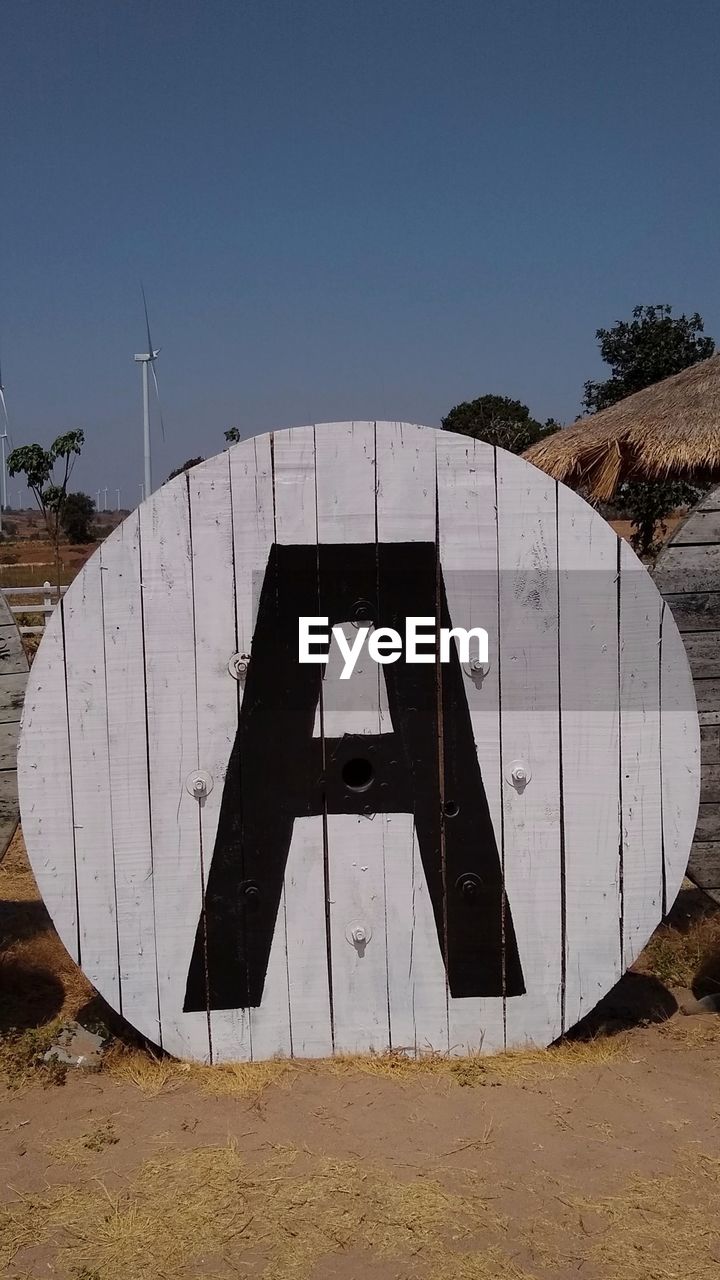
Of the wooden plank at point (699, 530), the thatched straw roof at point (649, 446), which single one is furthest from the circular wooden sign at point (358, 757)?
the thatched straw roof at point (649, 446)

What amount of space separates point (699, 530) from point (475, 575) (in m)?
0.93

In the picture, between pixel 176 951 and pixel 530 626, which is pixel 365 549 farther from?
pixel 176 951

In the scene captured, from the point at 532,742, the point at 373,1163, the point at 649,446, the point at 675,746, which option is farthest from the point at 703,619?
the point at 649,446

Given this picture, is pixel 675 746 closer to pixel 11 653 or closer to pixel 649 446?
pixel 11 653

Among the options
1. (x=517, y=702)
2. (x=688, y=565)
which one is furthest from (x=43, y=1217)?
(x=688, y=565)

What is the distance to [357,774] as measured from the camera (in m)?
3.34

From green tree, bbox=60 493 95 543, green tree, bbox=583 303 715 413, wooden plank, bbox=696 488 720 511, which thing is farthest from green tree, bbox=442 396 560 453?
wooden plank, bbox=696 488 720 511

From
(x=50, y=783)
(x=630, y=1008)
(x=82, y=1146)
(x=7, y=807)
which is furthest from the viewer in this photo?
(x=630, y=1008)

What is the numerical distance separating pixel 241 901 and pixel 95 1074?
759 mm

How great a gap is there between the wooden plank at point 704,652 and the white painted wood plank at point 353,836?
117 centimetres

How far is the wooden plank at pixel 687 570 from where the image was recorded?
3615 millimetres

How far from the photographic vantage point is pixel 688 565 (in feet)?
11.9

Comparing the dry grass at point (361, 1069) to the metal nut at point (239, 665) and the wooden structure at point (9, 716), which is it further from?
the metal nut at point (239, 665)

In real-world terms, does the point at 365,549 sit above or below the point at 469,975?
above
